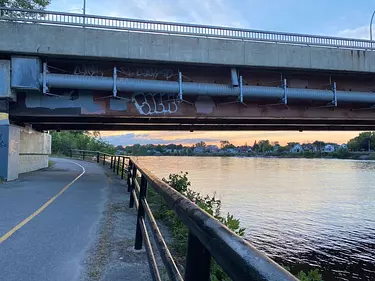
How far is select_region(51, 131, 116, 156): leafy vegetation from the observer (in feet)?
173

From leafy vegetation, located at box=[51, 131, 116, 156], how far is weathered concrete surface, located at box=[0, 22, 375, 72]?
3893cm

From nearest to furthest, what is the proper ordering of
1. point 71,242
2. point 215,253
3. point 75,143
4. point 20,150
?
point 215,253 < point 71,242 < point 20,150 < point 75,143

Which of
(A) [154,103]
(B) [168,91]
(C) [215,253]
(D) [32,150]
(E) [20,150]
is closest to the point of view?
(C) [215,253]

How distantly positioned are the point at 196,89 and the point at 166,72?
1.68 meters

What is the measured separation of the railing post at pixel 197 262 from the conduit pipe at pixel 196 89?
1214 cm

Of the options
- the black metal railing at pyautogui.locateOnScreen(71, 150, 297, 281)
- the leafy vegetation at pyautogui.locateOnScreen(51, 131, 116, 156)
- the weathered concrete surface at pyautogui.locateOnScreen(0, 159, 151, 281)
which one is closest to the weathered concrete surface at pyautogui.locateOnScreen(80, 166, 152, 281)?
the weathered concrete surface at pyautogui.locateOnScreen(0, 159, 151, 281)

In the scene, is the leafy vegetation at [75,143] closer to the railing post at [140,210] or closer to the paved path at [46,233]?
the paved path at [46,233]

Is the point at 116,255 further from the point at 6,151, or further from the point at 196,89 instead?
the point at 6,151

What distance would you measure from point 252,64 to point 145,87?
4.40 m

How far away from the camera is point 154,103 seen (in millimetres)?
15109

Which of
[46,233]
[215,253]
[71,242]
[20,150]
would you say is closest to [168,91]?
[46,233]

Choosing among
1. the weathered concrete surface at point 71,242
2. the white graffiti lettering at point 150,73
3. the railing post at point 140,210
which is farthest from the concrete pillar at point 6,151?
the railing post at point 140,210

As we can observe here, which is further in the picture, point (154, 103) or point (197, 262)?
point (154, 103)

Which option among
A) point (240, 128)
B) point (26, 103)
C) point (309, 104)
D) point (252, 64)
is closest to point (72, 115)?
point (26, 103)
